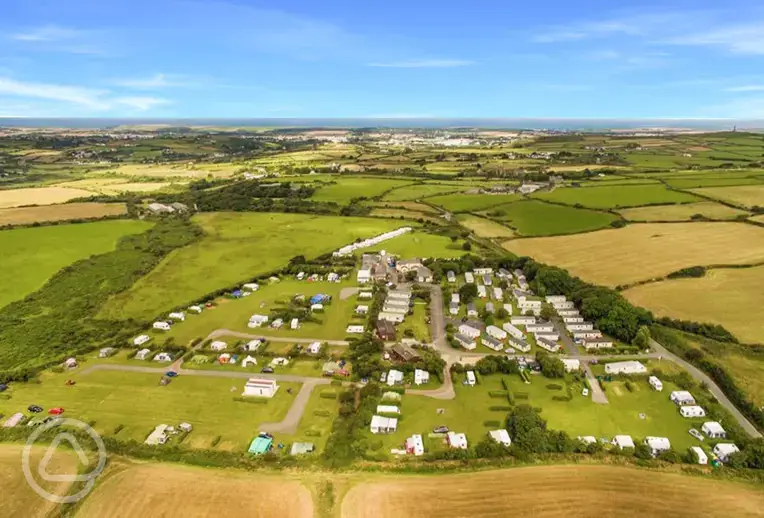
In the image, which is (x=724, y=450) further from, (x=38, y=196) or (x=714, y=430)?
(x=38, y=196)

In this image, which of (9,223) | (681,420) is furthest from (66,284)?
(681,420)

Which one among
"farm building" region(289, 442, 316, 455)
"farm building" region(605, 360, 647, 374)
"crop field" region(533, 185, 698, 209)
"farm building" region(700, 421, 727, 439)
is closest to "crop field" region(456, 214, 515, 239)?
"crop field" region(533, 185, 698, 209)

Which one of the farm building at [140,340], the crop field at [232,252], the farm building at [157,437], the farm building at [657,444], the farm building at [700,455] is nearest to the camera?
the farm building at [700,455]

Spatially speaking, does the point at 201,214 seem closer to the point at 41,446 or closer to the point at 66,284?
the point at 66,284

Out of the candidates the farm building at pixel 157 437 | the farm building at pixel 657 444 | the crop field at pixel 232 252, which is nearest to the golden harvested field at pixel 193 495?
the farm building at pixel 157 437

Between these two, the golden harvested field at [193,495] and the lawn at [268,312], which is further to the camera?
the lawn at [268,312]

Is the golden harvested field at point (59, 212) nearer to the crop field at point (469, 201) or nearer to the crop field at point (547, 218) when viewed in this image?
the crop field at point (469, 201)

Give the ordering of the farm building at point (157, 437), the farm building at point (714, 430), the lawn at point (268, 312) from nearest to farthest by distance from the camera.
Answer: the farm building at point (157, 437), the farm building at point (714, 430), the lawn at point (268, 312)

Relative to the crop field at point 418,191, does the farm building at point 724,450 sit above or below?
below
